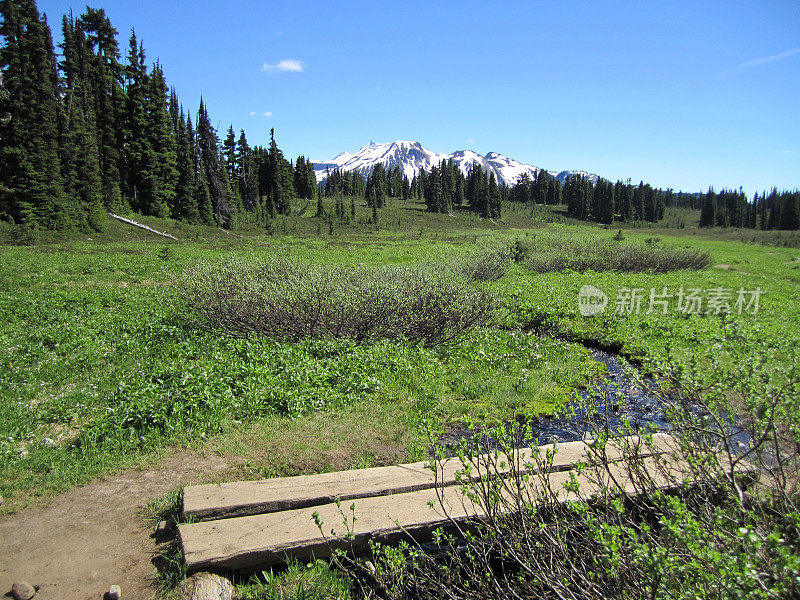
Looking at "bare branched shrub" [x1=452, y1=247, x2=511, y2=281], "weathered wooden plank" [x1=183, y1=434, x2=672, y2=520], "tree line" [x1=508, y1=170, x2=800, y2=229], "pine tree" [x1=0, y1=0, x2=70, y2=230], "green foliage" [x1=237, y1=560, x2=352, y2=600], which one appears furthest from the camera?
"tree line" [x1=508, y1=170, x2=800, y2=229]

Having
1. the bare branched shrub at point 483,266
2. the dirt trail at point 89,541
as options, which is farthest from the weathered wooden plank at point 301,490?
the bare branched shrub at point 483,266

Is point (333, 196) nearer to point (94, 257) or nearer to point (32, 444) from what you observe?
point (94, 257)

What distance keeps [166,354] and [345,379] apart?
4.06m

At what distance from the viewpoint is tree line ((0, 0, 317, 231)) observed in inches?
1416

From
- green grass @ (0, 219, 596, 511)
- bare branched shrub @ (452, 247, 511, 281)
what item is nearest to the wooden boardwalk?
green grass @ (0, 219, 596, 511)

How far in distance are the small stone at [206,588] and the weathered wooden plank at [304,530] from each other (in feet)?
0.30

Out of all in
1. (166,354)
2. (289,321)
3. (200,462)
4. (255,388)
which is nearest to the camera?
(200,462)

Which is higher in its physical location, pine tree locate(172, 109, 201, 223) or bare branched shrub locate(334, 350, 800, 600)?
pine tree locate(172, 109, 201, 223)

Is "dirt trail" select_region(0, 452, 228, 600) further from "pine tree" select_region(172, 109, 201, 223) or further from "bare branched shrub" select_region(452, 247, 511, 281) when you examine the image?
"pine tree" select_region(172, 109, 201, 223)

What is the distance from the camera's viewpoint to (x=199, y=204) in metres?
57.1

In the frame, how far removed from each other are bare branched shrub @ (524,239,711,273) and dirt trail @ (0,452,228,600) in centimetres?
2377

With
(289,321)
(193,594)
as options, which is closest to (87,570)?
(193,594)

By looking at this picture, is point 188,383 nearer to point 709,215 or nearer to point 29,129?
point 29,129

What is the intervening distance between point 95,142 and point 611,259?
1935 inches
